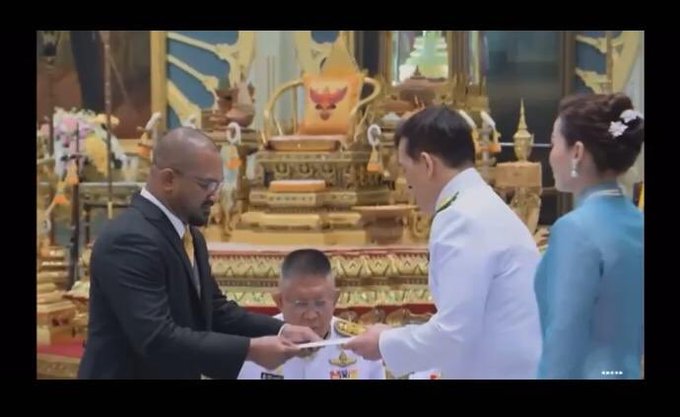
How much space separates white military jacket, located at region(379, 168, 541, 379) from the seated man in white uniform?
182 millimetres

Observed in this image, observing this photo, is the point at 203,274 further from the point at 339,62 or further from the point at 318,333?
the point at 339,62

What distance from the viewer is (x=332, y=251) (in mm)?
2326

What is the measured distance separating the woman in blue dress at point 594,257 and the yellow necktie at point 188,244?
50 cm

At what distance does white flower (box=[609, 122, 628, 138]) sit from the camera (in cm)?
142

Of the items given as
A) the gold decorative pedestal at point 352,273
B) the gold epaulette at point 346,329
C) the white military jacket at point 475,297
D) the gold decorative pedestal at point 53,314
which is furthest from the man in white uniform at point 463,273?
the gold decorative pedestal at point 53,314

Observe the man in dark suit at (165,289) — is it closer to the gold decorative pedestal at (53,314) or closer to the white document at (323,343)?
the white document at (323,343)

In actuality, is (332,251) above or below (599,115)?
below

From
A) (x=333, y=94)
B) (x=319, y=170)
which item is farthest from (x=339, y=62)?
(x=319, y=170)

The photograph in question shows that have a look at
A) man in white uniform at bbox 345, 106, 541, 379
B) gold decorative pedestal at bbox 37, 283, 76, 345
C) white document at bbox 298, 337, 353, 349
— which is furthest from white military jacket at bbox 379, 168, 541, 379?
gold decorative pedestal at bbox 37, 283, 76, 345

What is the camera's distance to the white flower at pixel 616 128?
1424 mm

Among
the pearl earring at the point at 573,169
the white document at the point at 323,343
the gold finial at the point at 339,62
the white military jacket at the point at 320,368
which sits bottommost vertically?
the white military jacket at the point at 320,368

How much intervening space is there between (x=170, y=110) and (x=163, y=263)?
124 centimetres

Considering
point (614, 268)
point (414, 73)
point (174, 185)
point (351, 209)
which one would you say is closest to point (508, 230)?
point (614, 268)
